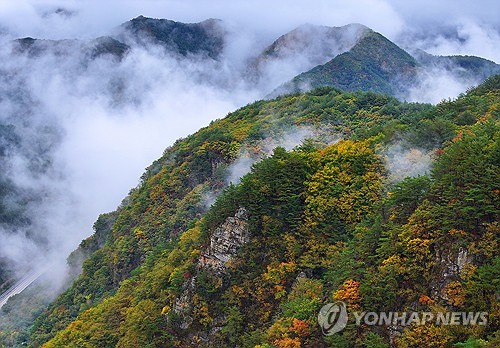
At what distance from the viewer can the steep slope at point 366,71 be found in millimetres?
164625

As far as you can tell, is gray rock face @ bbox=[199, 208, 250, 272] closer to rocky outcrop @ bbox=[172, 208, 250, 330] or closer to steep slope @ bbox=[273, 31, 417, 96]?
rocky outcrop @ bbox=[172, 208, 250, 330]

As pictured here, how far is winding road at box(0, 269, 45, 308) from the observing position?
13450 cm

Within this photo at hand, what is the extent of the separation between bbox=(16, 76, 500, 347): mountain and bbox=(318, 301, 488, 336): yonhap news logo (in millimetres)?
264

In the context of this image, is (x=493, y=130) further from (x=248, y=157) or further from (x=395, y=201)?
(x=248, y=157)

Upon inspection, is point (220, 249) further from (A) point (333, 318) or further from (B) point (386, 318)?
(B) point (386, 318)

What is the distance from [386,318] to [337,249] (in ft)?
31.8

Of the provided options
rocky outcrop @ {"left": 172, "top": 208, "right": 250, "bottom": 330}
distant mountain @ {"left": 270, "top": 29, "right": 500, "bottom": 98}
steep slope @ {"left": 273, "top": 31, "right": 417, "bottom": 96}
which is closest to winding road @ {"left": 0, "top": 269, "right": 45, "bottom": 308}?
steep slope @ {"left": 273, "top": 31, "right": 417, "bottom": 96}

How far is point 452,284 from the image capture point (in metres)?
23.6

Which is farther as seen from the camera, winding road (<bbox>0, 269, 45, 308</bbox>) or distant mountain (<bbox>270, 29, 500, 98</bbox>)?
distant mountain (<bbox>270, 29, 500, 98</bbox>)

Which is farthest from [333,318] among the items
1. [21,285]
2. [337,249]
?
[21,285]

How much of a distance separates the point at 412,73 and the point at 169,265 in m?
173

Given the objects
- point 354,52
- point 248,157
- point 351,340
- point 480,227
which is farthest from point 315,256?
point 354,52

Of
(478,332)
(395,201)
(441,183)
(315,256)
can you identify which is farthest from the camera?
(315,256)

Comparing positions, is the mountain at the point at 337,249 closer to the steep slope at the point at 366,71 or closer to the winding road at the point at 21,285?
the winding road at the point at 21,285
